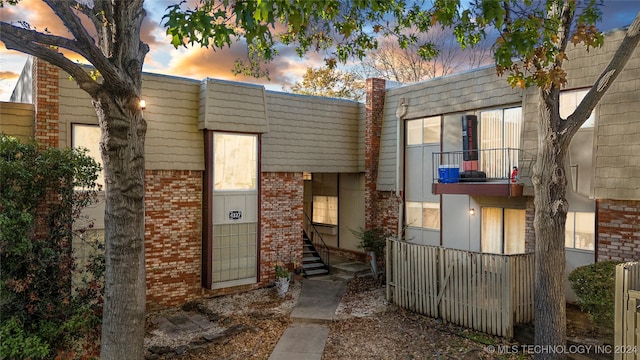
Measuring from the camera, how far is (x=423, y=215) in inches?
519

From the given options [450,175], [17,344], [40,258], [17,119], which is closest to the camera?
[17,344]

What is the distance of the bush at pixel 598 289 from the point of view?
729cm

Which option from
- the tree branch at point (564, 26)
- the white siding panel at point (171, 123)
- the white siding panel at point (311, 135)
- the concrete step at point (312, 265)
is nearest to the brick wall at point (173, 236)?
the white siding panel at point (171, 123)

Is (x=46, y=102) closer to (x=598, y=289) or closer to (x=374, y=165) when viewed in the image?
(x=374, y=165)

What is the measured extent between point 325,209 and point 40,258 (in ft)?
37.7

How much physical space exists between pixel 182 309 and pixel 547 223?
8.51 m

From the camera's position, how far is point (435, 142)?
12797 millimetres

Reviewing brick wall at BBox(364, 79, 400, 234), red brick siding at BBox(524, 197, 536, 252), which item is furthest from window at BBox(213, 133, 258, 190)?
red brick siding at BBox(524, 197, 536, 252)

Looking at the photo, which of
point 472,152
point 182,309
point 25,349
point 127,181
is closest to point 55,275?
point 25,349

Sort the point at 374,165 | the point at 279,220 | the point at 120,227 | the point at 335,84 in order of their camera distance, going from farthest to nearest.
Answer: the point at 335,84
the point at 374,165
the point at 279,220
the point at 120,227

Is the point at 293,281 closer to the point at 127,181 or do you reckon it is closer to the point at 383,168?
the point at 383,168

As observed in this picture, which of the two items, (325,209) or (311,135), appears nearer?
(311,135)

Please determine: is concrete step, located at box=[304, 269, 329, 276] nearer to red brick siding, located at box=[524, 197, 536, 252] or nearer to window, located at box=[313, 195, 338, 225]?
window, located at box=[313, 195, 338, 225]

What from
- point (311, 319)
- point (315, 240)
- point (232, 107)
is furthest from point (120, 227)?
point (315, 240)
